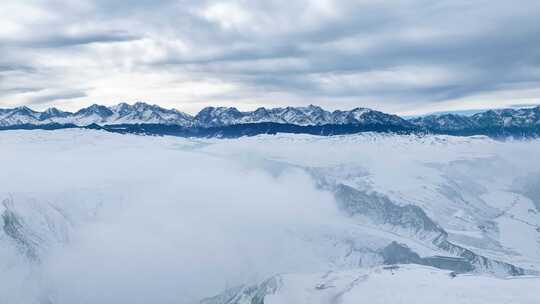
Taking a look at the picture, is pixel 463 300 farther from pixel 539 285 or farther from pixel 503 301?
pixel 539 285

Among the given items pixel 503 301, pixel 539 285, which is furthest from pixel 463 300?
pixel 539 285
